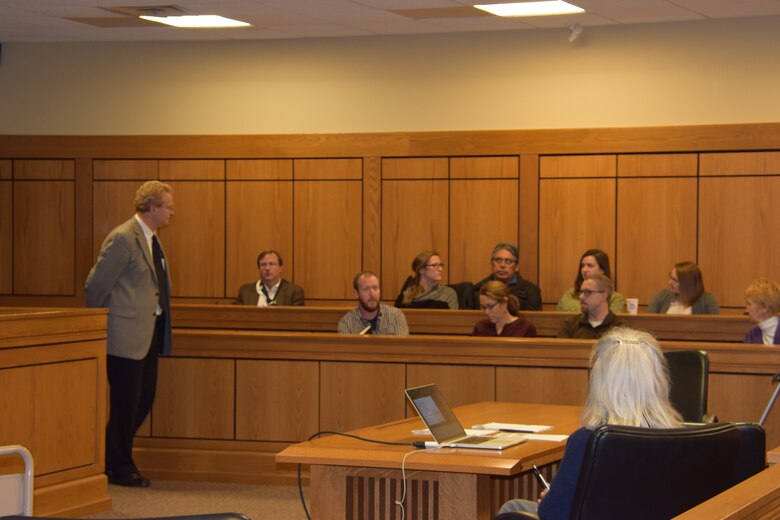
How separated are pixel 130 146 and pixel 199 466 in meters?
4.94

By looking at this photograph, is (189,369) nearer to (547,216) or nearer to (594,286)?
(594,286)

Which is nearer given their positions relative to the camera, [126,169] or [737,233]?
[737,233]

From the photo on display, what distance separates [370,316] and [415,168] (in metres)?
3.52

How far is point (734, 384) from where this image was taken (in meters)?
6.19

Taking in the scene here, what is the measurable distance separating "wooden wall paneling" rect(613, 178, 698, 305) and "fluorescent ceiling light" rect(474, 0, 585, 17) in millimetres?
1720

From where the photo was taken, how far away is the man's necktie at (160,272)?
6.78 m

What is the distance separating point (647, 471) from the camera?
2.89 metres

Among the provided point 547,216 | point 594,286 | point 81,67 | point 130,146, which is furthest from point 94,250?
point 594,286

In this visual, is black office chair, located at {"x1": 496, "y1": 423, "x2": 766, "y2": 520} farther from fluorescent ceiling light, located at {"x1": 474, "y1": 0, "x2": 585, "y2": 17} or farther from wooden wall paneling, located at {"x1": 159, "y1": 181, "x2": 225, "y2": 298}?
wooden wall paneling, located at {"x1": 159, "y1": 181, "x2": 225, "y2": 298}

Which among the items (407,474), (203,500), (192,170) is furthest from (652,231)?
(407,474)

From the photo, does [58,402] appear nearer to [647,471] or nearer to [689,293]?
[647,471]

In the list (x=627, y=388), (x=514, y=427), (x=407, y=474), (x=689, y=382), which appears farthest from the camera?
(x=689, y=382)

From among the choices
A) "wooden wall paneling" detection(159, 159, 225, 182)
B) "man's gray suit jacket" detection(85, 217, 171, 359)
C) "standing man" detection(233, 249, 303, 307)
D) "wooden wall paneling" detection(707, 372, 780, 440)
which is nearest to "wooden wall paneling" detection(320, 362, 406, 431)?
"man's gray suit jacket" detection(85, 217, 171, 359)

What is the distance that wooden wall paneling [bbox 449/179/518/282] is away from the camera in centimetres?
1047
